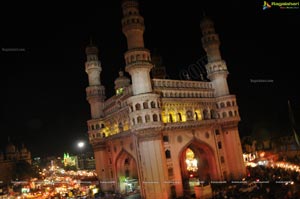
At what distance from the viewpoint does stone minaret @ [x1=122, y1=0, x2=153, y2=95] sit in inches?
1485

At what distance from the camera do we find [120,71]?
53.8 m

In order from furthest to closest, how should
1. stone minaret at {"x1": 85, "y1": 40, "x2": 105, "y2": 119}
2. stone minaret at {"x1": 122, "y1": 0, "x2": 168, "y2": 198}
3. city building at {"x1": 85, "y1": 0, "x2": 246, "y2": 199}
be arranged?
stone minaret at {"x1": 85, "y1": 40, "x2": 105, "y2": 119} < city building at {"x1": 85, "y1": 0, "x2": 246, "y2": 199} < stone minaret at {"x1": 122, "y1": 0, "x2": 168, "y2": 198}

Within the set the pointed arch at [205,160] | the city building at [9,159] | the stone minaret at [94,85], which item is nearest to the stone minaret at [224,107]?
the pointed arch at [205,160]

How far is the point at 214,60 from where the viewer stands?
47.2 m

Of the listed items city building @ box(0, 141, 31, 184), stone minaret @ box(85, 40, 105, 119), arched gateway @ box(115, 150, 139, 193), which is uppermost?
stone minaret @ box(85, 40, 105, 119)

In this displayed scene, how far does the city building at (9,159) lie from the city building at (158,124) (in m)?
49.4

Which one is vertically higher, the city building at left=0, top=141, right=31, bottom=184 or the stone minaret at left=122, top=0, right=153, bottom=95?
the stone minaret at left=122, top=0, right=153, bottom=95

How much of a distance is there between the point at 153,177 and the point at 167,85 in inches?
504

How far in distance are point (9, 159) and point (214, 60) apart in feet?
254

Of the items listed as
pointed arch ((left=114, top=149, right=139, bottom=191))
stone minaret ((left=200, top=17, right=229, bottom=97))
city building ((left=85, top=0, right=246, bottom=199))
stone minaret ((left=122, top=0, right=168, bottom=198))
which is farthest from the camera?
pointed arch ((left=114, top=149, right=139, bottom=191))

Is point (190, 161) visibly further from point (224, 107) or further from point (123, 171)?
point (224, 107)

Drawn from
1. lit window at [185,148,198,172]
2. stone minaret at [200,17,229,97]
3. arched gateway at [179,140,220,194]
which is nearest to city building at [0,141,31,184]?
lit window at [185,148,198,172]

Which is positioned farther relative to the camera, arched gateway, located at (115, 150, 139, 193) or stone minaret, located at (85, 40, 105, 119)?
stone minaret, located at (85, 40, 105, 119)

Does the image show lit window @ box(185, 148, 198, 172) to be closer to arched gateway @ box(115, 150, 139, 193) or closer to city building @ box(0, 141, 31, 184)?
arched gateway @ box(115, 150, 139, 193)
